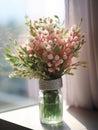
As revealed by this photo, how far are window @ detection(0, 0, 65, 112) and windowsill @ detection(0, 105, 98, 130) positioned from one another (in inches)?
4.1

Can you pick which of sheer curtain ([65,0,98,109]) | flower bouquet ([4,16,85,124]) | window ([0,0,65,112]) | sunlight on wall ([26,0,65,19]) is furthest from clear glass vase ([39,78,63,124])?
sunlight on wall ([26,0,65,19])

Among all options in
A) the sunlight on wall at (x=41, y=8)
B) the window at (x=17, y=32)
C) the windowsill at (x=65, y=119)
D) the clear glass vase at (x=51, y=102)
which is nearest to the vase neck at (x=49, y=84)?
the clear glass vase at (x=51, y=102)

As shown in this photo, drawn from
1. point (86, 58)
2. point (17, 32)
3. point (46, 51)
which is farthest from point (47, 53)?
point (17, 32)

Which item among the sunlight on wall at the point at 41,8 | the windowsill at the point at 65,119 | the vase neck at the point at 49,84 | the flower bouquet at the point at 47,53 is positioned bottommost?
the windowsill at the point at 65,119

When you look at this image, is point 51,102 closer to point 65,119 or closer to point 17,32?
point 65,119

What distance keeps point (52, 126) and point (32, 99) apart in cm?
50

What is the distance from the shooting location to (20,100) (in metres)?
1.79

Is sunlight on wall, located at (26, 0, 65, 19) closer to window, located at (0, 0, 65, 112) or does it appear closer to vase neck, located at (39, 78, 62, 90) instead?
window, located at (0, 0, 65, 112)

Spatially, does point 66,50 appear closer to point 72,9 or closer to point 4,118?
point 72,9

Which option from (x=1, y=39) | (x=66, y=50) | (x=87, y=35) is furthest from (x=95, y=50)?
(x=1, y=39)

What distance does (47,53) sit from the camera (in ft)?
4.19

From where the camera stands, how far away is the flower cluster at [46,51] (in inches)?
50.5

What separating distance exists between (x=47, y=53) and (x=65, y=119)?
398 millimetres

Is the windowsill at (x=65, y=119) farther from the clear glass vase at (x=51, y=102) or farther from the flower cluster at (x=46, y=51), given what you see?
the flower cluster at (x=46, y=51)
